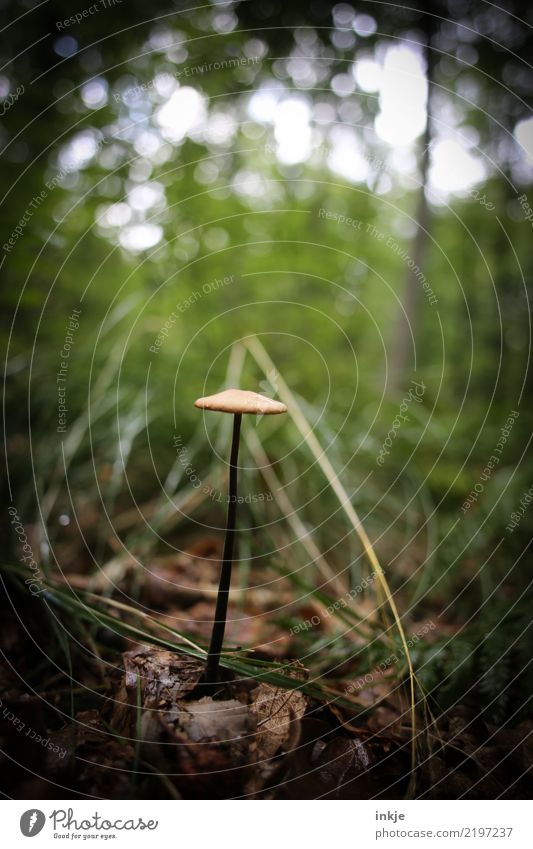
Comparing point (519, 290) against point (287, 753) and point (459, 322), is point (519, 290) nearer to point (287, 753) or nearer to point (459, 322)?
point (459, 322)

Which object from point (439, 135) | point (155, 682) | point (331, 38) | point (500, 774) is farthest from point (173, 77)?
point (500, 774)

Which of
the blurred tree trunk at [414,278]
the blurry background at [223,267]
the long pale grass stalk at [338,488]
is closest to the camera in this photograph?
the long pale grass stalk at [338,488]

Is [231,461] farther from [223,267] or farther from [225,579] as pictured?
[223,267]

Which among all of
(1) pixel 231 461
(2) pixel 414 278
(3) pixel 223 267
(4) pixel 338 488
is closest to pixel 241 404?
(1) pixel 231 461

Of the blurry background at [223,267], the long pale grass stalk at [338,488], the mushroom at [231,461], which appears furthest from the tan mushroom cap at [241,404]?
the blurry background at [223,267]

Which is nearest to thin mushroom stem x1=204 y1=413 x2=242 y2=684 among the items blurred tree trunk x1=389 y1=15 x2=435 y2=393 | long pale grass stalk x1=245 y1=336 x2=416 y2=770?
long pale grass stalk x1=245 y1=336 x2=416 y2=770

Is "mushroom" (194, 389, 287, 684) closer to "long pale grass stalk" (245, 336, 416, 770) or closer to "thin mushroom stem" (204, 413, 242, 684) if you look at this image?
"thin mushroom stem" (204, 413, 242, 684)

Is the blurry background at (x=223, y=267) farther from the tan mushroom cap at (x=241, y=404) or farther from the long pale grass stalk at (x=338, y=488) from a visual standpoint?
the tan mushroom cap at (x=241, y=404)
